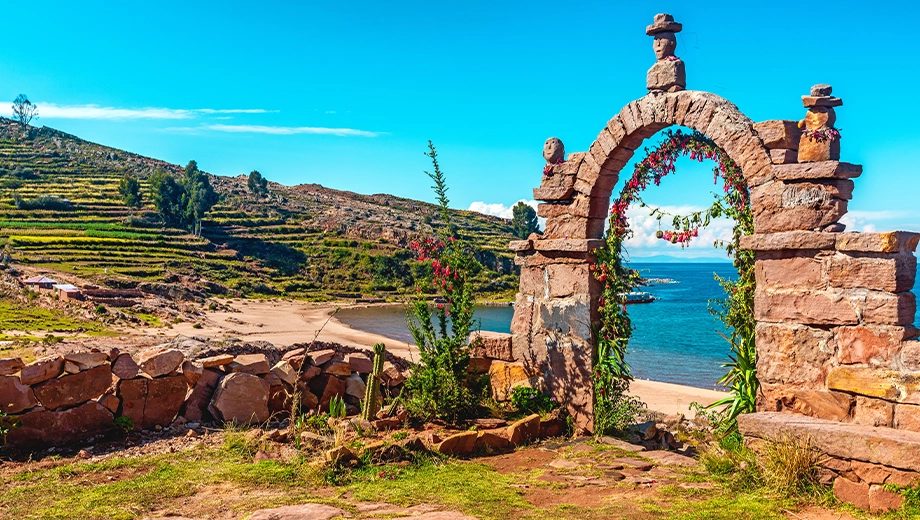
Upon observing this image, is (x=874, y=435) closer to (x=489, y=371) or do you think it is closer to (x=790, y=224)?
(x=790, y=224)

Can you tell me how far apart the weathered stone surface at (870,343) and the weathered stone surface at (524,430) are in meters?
3.27

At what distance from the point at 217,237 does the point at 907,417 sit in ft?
261

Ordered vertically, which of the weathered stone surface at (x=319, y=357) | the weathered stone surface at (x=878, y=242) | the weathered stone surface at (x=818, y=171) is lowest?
the weathered stone surface at (x=319, y=357)

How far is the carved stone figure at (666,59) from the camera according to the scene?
748 centimetres

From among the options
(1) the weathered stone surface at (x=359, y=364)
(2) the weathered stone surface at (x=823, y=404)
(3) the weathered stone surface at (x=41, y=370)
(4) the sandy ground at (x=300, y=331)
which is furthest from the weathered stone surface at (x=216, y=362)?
(4) the sandy ground at (x=300, y=331)

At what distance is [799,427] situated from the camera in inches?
227

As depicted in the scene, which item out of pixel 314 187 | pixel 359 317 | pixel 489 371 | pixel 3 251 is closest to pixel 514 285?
pixel 359 317

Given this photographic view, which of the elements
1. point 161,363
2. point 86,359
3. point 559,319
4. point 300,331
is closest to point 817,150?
point 559,319

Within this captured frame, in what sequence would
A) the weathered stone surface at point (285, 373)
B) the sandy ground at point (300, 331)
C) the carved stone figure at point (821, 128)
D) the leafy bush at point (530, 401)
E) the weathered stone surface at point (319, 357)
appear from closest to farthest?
the carved stone figure at point (821, 128)
the leafy bush at point (530, 401)
the weathered stone surface at point (285, 373)
the weathered stone surface at point (319, 357)
the sandy ground at point (300, 331)

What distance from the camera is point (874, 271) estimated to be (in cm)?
593

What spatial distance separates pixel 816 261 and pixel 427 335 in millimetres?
4192

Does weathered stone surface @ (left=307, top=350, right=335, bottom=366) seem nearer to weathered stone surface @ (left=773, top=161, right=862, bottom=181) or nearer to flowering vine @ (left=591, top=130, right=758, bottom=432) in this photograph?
flowering vine @ (left=591, top=130, right=758, bottom=432)

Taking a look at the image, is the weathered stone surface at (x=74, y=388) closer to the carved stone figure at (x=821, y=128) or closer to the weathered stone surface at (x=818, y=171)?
the weathered stone surface at (x=818, y=171)

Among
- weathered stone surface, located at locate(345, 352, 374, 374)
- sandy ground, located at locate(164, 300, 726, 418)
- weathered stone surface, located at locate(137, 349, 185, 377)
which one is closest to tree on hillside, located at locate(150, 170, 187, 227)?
sandy ground, located at locate(164, 300, 726, 418)
